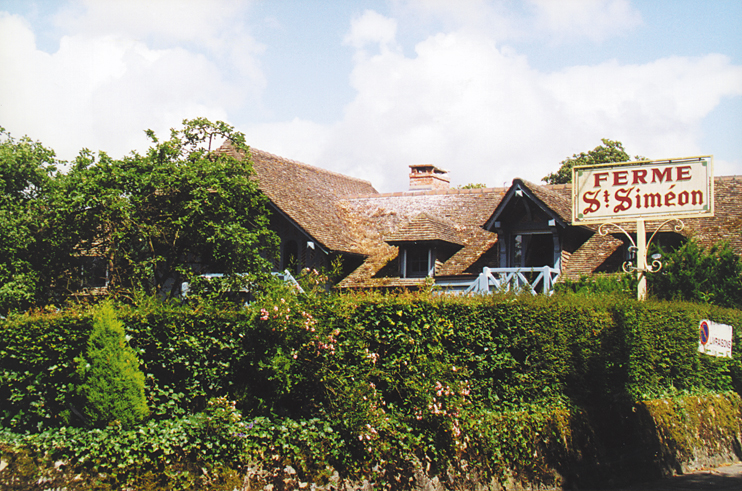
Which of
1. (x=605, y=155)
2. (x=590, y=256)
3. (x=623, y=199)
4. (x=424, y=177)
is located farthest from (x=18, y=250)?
(x=605, y=155)

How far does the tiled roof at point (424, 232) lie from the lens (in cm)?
2316

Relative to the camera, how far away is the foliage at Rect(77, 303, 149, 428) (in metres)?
9.84

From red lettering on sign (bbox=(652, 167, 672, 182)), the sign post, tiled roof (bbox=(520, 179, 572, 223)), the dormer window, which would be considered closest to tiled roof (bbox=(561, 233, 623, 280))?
tiled roof (bbox=(520, 179, 572, 223))

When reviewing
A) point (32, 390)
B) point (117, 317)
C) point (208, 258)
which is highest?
point (208, 258)

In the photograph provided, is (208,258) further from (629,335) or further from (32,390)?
(629,335)

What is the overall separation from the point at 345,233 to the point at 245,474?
16.7 m

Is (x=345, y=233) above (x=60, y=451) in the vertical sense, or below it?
above

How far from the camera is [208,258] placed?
67.7 feet

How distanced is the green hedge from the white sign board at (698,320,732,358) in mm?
5551

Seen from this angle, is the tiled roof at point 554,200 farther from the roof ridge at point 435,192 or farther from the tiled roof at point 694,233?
the roof ridge at point 435,192

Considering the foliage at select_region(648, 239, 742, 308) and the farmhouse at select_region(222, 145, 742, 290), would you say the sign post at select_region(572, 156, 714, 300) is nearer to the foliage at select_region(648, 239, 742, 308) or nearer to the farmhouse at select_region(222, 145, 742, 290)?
the foliage at select_region(648, 239, 742, 308)

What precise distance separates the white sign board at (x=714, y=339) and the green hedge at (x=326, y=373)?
5551 mm

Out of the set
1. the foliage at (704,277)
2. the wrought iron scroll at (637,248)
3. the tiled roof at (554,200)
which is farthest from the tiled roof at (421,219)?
the foliage at (704,277)

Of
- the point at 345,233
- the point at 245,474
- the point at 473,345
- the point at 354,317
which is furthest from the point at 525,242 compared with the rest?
the point at 245,474
